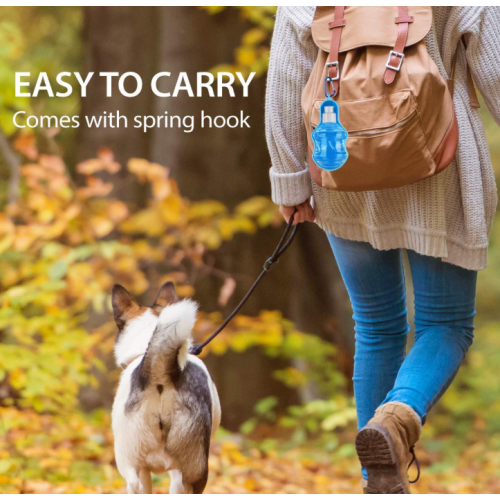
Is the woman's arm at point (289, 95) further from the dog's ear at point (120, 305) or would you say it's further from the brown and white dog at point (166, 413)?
the dog's ear at point (120, 305)

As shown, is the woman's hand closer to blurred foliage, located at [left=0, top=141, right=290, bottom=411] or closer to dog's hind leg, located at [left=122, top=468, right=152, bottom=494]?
dog's hind leg, located at [left=122, top=468, right=152, bottom=494]

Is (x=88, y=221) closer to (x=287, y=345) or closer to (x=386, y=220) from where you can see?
(x=287, y=345)

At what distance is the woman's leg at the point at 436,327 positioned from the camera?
1.50 meters

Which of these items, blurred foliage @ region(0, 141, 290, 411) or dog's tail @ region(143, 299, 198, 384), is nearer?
dog's tail @ region(143, 299, 198, 384)

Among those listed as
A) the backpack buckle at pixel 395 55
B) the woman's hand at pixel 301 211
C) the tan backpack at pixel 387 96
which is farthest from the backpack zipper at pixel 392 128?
the woman's hand at pixel 301 211

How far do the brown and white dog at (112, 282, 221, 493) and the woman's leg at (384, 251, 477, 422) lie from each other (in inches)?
22.4

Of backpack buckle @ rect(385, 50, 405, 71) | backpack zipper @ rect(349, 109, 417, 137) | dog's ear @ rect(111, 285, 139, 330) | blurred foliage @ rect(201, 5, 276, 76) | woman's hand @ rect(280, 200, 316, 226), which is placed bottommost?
dog's ear @ rect(111, 285, 139, 330)

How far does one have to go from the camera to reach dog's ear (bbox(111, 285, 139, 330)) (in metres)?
1.94

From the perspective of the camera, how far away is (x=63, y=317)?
118 inches

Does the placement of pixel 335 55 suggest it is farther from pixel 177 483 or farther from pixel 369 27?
pixel 177 483

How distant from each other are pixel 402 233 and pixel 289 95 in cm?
49

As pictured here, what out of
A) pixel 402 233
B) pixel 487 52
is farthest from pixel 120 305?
pixel 487 52

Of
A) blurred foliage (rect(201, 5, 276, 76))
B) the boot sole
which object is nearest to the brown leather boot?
the boot sole

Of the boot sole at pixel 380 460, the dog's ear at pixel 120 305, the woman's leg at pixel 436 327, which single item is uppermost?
the dog's ear at pixel 120 305
